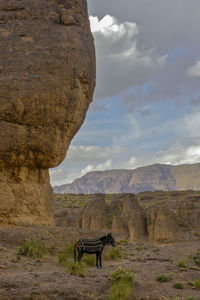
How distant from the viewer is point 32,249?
8867 mm

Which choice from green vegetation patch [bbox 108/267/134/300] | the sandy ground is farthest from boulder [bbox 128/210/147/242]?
green vegetation patch [bbox 108/267/134/300]

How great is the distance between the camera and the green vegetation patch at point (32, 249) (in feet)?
28.5

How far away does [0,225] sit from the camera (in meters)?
10.6

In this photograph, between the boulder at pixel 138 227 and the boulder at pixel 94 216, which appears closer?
the boulder at pixel 138 227

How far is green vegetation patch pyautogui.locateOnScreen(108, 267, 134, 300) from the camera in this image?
542 centimetres

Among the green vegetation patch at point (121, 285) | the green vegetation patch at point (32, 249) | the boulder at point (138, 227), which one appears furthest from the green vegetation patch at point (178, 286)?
the boulder at point (138, 227)

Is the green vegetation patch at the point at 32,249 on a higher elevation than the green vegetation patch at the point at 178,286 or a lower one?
higher

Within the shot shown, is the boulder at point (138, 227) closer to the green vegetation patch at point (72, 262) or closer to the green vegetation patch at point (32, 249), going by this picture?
the green vegetation patch at point (72, 262)

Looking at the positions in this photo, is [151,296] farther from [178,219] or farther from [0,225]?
[178,219]

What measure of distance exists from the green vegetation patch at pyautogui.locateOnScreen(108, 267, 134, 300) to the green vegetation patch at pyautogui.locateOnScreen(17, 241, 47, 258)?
3164 millimetres

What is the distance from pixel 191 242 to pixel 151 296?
2087cm

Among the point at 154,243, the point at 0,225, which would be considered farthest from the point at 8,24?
the point at 154,243

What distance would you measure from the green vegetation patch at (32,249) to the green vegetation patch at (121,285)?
3.16 meters

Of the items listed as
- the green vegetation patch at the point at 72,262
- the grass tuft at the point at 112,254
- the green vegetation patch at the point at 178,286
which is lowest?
the green vegetation patch at the point at 178,286
